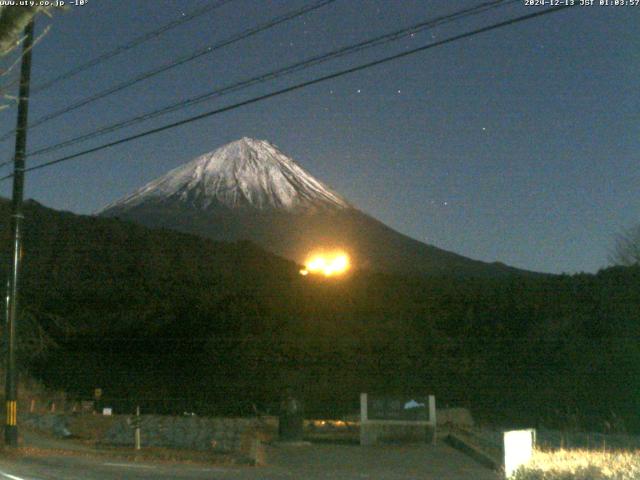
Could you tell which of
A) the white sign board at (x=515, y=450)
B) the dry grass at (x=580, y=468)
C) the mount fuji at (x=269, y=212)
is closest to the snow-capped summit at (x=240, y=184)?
the mount fuji at (x=269, y=212)

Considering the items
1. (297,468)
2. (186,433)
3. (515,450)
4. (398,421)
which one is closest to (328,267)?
(398,421)

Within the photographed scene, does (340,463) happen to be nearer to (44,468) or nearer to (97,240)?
(44,468)

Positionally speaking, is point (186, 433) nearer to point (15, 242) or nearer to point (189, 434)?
point (189, 434)

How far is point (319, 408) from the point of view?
33875 mm

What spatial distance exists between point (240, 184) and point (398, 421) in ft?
320

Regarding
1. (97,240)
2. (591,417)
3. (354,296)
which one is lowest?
(591,417)

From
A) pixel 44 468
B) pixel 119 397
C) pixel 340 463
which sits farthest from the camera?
pixel 119 397

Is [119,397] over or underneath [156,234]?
underneath

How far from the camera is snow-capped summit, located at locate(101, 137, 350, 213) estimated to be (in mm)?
105438

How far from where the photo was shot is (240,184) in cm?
11556

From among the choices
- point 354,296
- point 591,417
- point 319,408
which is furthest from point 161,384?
point 591,417

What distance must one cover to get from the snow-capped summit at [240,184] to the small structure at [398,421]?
82.0m

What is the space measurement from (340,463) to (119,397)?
74.2 feet

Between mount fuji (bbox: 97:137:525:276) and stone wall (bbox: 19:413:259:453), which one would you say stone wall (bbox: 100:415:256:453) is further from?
mount fuji (bbox: 97:137:525:276)
